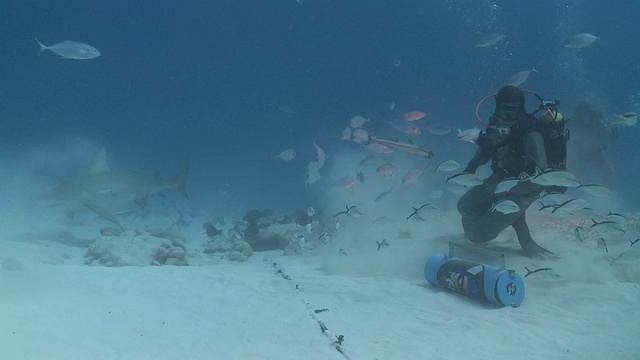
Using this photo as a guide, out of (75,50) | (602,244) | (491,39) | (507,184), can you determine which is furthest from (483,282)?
(75,50)

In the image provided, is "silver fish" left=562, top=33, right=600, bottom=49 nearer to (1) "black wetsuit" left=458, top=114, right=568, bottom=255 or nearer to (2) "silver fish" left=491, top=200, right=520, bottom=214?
(1) "black wetsuit" left=458, top=114, right=568, bottom=255

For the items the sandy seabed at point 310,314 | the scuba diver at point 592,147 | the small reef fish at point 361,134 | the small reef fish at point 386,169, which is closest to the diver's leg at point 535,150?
the sandy seabed at point 310,314

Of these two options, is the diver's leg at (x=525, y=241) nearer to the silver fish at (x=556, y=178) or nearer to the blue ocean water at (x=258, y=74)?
the silver fish at (x=556, y=178)

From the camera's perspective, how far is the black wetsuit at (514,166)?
5.71 metres

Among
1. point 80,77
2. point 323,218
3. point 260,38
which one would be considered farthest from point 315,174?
point 80,77

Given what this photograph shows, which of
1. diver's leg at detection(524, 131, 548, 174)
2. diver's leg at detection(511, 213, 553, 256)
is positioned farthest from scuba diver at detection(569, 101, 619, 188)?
diver's leg at detection(524, 131, 548, 174)

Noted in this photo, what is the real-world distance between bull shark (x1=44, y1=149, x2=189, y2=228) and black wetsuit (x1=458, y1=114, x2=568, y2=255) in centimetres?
986

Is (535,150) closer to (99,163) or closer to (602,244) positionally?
(602,244)

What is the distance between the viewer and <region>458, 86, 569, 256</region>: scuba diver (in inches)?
224

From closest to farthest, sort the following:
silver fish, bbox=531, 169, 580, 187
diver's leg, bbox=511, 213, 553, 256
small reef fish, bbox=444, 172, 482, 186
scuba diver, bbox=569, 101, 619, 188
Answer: silver fish, bbox=531, 169, 580, 187 → small reef fish, bbox=444, 172, 482, 186 → diver's leg, bbox=511, 213, 553, 256 → scuba diver, bbox=569, 101, 619, 188

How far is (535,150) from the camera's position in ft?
18.1

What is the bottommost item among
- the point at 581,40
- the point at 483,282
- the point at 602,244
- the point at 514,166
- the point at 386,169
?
the point at 483,282

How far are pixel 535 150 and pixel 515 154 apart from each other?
575 mm

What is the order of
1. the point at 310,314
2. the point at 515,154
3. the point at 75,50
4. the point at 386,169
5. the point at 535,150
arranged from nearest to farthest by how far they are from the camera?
1. the point at 310,314
2. the point at 535,150
3. the point at 515,154
4. the point at 75,50
5. the point at 386,169
